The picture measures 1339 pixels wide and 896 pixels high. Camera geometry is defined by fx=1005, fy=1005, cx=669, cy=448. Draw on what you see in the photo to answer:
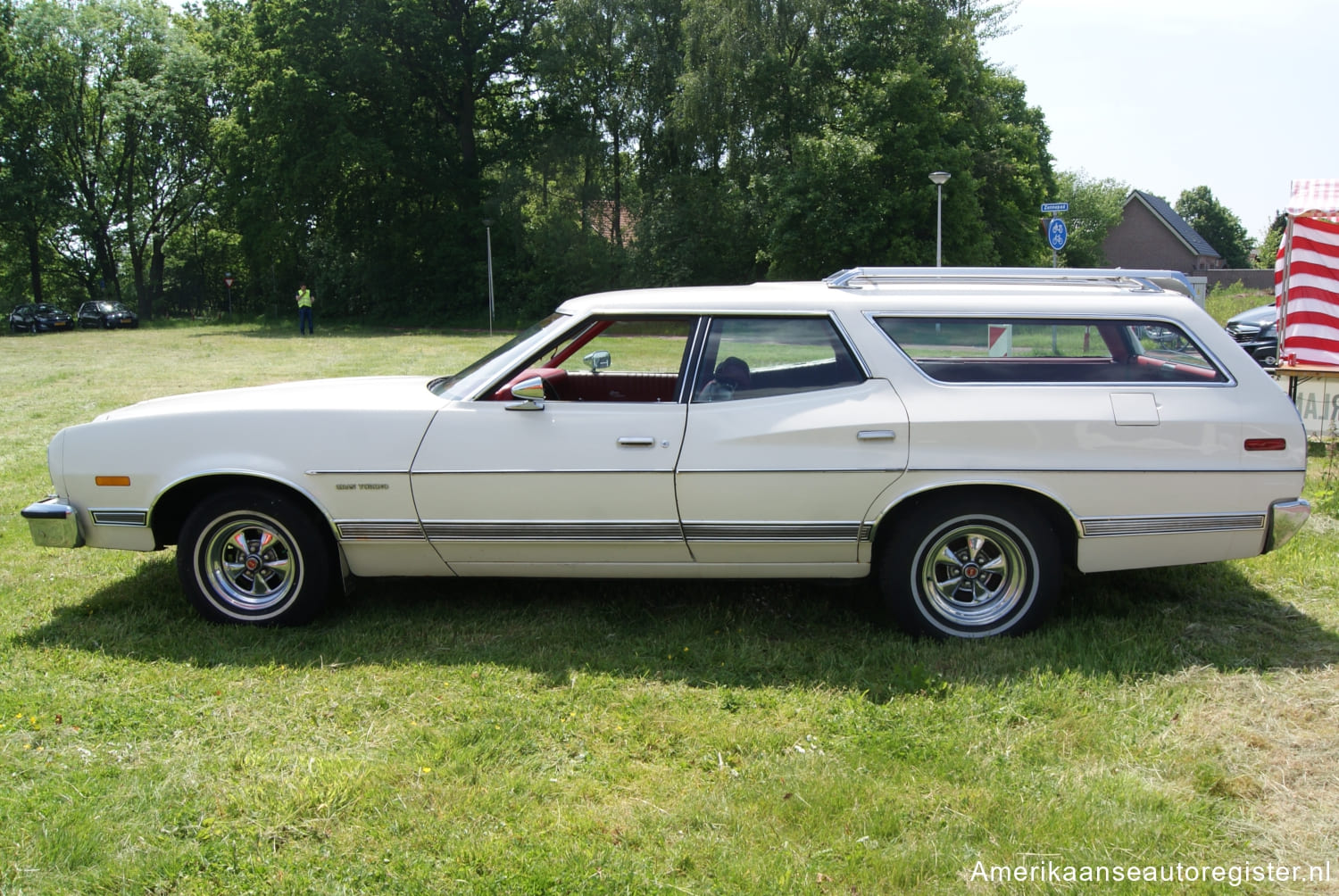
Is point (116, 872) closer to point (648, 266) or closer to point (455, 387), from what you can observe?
point (455, 387)

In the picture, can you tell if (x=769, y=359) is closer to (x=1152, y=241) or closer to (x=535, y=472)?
(x=535, y=472)

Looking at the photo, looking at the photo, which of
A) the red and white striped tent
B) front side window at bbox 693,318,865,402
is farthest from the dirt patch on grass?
the red and white striped tent

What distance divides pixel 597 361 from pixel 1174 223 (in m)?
65.6

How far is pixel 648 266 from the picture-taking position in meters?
37.8

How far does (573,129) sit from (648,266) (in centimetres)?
650

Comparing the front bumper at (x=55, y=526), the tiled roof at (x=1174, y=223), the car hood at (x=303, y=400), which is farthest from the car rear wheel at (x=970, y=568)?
the tiled roof at (x=1174, y=223)

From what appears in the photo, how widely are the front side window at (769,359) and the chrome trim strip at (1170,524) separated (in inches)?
50.3

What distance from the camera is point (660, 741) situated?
12.2 feet

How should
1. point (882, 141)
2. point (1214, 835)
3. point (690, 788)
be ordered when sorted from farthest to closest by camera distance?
point (882, 141)
point (690, 788)
point (1214, 835)

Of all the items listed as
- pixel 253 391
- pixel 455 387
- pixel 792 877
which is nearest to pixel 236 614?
pixel 253 391

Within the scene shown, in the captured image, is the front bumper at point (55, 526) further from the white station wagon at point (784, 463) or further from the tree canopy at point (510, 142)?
the tree canopy at point (510, 142)

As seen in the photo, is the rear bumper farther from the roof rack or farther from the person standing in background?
the person standing in background

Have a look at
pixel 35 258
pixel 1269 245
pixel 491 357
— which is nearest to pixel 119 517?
pixel 491 357

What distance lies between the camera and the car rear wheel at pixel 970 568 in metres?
4.49
